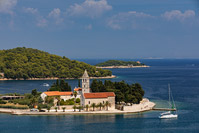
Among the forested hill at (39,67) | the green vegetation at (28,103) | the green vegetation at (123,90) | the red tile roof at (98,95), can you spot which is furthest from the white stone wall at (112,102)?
the forested hill at (39,67)

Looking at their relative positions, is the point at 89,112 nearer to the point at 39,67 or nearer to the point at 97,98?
the point at 97,98

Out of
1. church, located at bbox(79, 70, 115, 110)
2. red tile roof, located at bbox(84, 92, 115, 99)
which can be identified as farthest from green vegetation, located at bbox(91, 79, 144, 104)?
church, located at bbox(79, 70, 115, 110)

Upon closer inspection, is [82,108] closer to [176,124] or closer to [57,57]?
[176,124]

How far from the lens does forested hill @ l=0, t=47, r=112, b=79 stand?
130 metres

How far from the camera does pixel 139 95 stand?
194ft

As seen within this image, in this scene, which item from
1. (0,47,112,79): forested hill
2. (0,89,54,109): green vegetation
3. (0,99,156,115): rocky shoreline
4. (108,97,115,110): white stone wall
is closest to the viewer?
(0,99,156,115): rocky shoreline

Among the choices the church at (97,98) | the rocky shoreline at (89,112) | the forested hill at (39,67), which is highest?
the forested hill at (39,67)

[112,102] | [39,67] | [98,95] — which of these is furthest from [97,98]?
[39,67]

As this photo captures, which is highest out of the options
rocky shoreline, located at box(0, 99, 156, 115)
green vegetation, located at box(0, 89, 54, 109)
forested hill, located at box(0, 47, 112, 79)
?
forested hill, located at box(0, 47, 112, 79)

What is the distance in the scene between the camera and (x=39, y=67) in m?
135

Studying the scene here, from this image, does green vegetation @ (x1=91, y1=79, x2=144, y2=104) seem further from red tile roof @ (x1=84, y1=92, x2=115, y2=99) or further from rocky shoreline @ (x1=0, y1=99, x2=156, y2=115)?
red tile roof @ (x1=84, y1=92, x2=115, y2=99)

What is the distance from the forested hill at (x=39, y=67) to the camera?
130 m

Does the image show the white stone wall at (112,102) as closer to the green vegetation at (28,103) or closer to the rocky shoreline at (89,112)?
the rocky shoreline at (89,112)

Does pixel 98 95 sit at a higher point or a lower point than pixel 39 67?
lower
